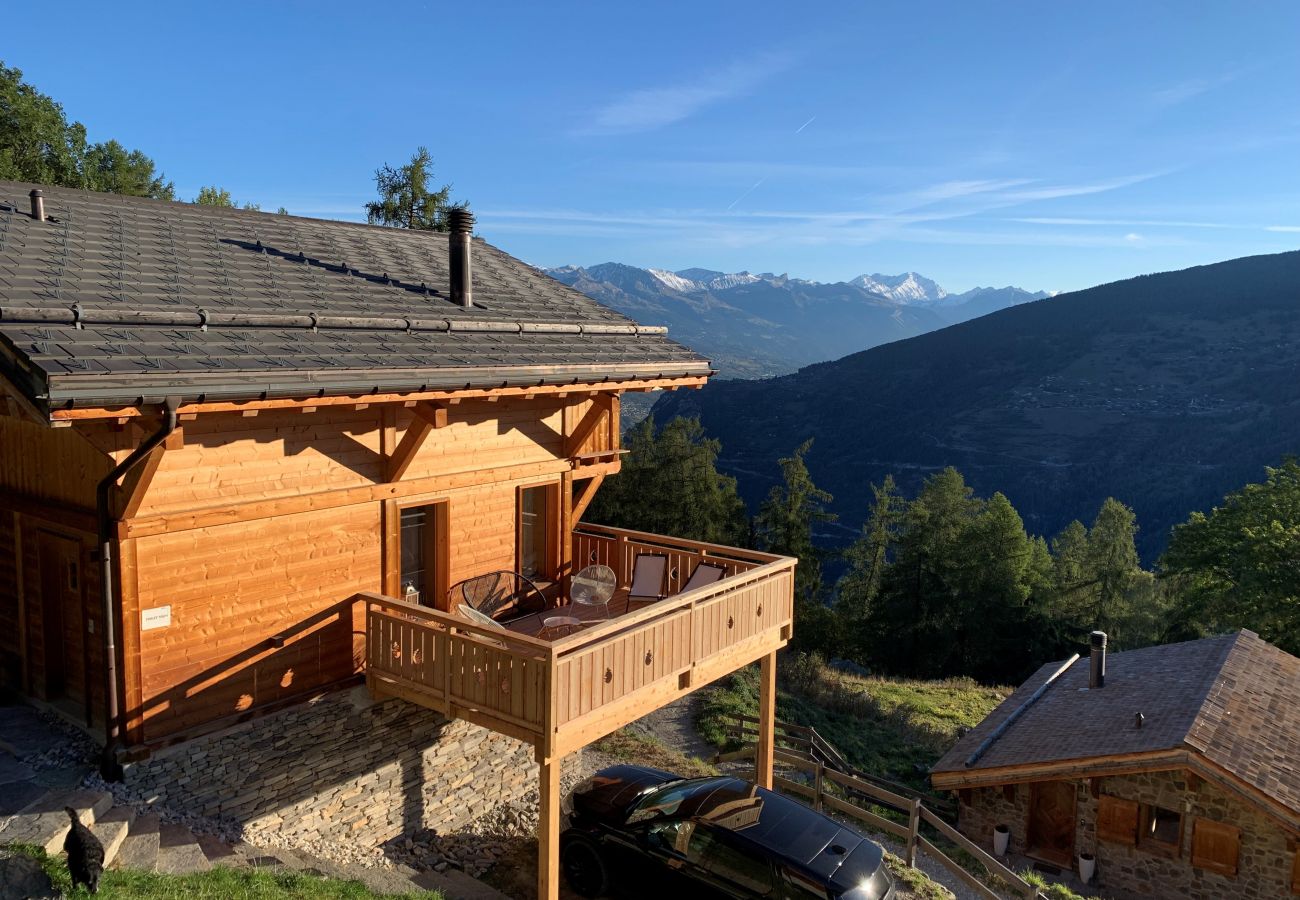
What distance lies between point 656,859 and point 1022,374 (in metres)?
177

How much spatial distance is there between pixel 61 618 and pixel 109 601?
1956 mm

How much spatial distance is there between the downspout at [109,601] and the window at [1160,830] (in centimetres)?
1752

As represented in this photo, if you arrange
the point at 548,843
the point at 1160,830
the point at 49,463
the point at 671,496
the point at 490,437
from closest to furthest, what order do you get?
the point at 548,843, the point at 49,463, the point at 490,437, the point at 1160,830, the point at 671,496

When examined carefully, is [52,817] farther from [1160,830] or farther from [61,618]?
[1160,830]

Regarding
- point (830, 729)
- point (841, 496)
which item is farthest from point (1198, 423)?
point (830, 729)

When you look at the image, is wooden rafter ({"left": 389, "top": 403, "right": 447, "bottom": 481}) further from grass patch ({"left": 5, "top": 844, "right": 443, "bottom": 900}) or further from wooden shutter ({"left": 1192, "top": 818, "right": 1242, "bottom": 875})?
wooden shutter ({"left": 1192, "top": 818, "right": 1242, "bottom": 875})

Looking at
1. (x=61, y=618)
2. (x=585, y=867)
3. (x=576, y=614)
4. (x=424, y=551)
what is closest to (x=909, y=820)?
(x=576, y=614)

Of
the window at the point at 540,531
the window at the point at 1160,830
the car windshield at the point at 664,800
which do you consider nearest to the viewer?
the car windshield at the point at 664,800

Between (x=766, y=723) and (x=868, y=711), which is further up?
(x=766, y=723)

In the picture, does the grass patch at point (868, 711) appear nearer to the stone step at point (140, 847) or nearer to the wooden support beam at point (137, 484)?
the stone step at point (140, 847)

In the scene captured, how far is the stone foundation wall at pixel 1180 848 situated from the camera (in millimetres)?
15953

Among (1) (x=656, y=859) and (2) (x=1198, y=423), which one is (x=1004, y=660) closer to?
(1) (x=656, y=859)

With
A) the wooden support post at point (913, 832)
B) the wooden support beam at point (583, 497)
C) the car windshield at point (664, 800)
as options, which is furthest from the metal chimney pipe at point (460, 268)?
the wooden support post at point (913, 832)

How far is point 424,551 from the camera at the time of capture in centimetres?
1142
